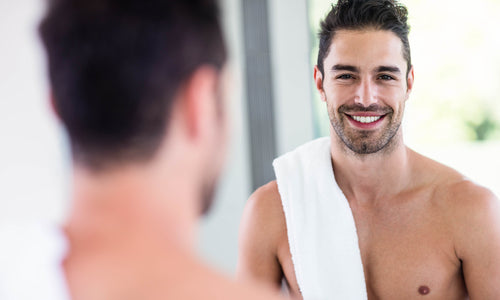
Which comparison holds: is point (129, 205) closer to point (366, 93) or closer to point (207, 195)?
point (207, 195)

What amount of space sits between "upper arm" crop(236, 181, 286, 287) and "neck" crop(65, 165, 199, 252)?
97 cm

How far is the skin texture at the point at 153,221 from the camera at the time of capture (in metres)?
0.42

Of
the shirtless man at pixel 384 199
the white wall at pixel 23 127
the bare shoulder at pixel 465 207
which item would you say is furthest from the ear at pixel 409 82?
the white wall at pixel 23 127

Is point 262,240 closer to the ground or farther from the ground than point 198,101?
closer to the ground

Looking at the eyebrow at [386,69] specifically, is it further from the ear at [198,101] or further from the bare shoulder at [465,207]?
the ear at [198,101]

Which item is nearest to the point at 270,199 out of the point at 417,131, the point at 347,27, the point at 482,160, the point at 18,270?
the point at 347,27

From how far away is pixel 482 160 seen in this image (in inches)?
134

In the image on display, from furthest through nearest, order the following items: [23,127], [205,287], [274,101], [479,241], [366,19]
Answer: [274,101], [23,127], [366,19], [479,241], [205,287]

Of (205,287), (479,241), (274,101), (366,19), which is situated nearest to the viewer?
(205,287)

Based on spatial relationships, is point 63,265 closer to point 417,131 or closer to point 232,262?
point 232,262

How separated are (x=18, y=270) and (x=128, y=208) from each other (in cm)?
122

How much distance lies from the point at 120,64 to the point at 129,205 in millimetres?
113

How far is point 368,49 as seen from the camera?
1296mm

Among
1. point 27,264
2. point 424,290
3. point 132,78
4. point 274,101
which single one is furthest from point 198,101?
point 274,101
